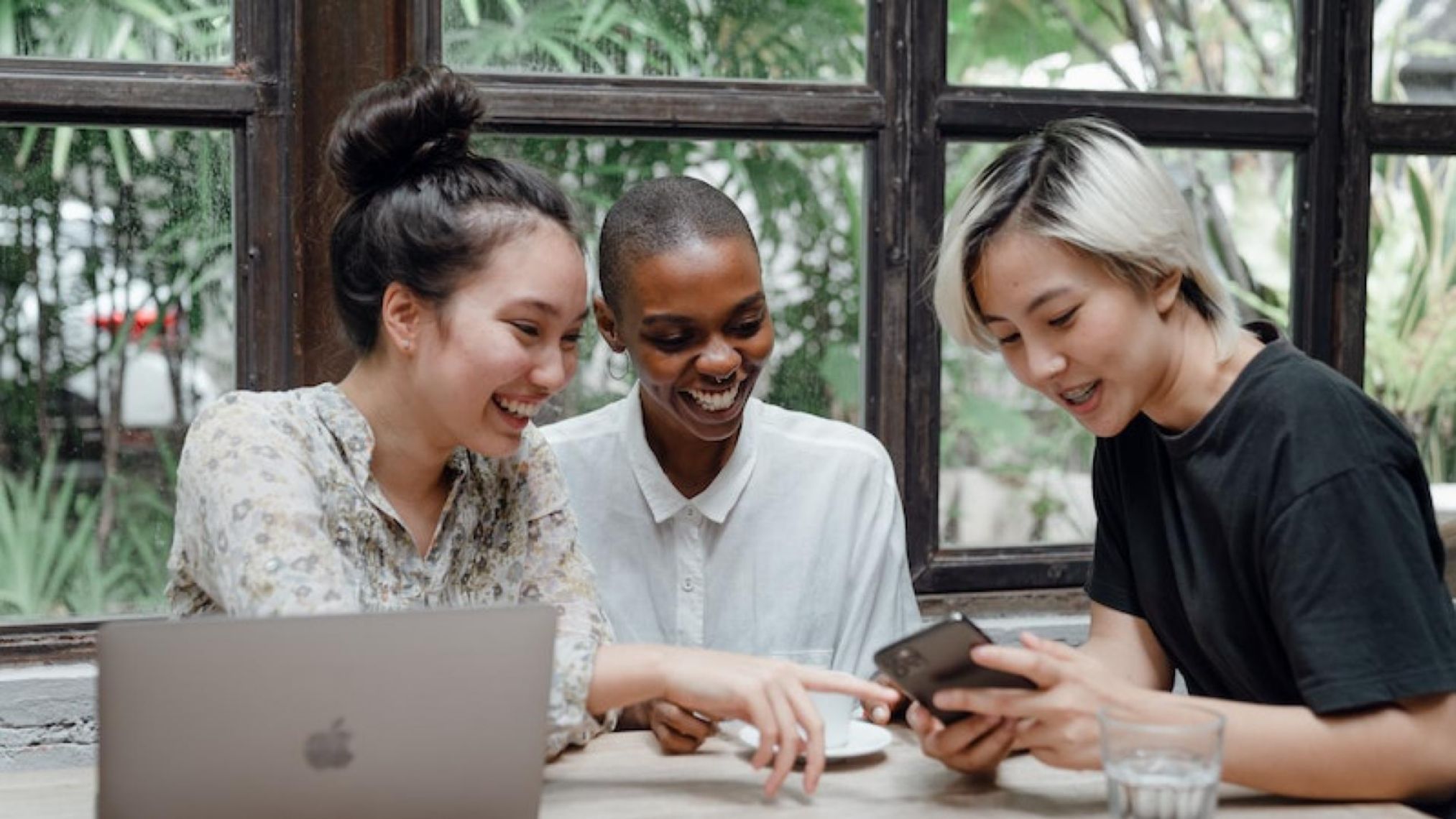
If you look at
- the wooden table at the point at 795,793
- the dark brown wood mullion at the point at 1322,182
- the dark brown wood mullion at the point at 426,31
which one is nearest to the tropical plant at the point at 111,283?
the dark brown wood mullion at the point at 426,31

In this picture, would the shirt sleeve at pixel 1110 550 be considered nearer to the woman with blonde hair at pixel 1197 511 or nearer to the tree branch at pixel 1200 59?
the woman with blonde hair at pixel 1197 511

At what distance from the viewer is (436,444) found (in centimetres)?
171

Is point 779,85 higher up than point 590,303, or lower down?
higher up

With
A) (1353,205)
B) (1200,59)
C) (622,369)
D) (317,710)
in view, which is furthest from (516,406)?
(1353,205)

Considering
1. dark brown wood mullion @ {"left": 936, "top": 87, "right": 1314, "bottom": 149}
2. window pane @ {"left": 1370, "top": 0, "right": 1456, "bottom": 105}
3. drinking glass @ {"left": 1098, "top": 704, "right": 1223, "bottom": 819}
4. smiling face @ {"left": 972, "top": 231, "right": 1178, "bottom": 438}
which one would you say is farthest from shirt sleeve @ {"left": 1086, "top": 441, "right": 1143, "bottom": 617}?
window pane @ {"left": 1370, "top": 0, "right": 1456, "bottom": 105}

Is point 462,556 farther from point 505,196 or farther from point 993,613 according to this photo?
point 993,613

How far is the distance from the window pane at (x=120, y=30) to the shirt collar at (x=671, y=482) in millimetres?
859

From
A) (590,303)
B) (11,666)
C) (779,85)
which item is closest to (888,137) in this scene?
(779,85)

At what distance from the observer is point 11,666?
2244 millimetres

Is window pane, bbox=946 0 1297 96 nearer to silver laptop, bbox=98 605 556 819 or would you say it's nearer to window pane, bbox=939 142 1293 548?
window pane, bbox=939 142 1293 548

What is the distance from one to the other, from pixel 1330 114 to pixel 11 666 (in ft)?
7.65

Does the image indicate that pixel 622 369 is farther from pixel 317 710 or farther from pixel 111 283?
pixel 317 710

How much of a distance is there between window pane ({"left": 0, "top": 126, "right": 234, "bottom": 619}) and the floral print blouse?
2.44ft

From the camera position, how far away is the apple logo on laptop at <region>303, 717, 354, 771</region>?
1.13 metres
